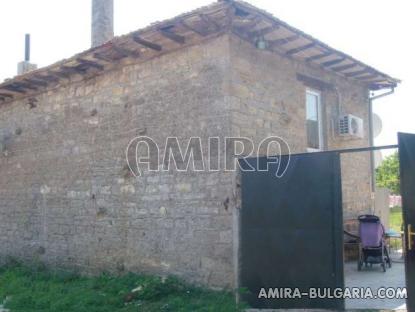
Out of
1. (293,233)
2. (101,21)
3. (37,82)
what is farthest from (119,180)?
(101,21)

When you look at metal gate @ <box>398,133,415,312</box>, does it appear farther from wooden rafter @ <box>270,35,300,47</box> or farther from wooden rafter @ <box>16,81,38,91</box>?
wooden rafter @ <box>16,81,38,91</box>

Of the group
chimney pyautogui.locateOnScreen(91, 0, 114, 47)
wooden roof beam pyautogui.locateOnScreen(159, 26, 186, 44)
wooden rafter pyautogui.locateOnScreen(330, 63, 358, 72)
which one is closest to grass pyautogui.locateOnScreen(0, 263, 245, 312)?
wooden roof beam pyautogui.locateOnScreen(159, 26, 186, 44)

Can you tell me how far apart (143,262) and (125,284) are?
46 cm

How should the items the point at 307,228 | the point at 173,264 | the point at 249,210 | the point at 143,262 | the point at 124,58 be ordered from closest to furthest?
the point at 307,228 < the point at 249,210 < the point at 173,264 < the point at 143,262 < the point at 124,58

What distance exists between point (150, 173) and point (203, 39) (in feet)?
7.57

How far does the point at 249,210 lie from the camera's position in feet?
20.5

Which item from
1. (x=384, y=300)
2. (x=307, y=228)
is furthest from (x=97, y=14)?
(x=384, y=300)

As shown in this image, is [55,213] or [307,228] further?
[55,213]

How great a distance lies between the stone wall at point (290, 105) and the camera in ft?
22.2

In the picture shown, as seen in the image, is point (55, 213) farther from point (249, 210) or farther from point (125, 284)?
point (249, 210)

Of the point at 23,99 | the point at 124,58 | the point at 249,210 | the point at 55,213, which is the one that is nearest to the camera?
the point at 249,210

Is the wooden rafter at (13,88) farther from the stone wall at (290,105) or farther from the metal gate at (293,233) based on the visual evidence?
the metal gate at (293,233)

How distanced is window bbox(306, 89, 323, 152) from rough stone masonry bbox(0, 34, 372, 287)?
0.55ft

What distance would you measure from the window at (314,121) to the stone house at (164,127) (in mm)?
23
